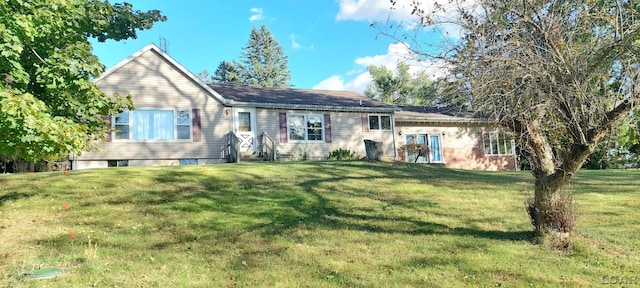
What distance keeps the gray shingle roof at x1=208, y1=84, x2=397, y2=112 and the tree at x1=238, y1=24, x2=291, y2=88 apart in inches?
1605

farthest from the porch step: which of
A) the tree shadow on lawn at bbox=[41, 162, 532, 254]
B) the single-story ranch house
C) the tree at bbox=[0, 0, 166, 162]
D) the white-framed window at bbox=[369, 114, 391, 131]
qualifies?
the tree at bbox=[0, 0, 166, 162]

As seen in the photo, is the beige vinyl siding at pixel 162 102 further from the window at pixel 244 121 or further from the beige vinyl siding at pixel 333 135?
the beige vinyl siding at pixel 333 135

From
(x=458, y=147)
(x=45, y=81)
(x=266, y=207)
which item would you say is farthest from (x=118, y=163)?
(x=458, y=147)

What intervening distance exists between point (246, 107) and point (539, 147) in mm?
14442

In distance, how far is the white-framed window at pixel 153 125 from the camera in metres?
17.0

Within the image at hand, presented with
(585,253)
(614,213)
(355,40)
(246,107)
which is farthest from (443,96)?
(246,107)

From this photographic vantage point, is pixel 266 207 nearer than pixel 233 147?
Yes

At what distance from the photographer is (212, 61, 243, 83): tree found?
61459 mm

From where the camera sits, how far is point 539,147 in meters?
6.99

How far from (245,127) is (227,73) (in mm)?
44684

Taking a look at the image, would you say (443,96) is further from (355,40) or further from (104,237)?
(104,237)

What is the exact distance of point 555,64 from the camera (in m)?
5.90

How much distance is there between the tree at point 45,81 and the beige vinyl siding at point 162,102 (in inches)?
308

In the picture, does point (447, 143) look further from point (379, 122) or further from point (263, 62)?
point (263, 62)
